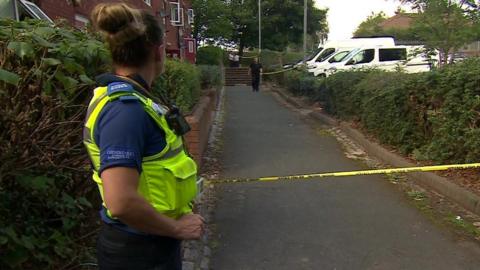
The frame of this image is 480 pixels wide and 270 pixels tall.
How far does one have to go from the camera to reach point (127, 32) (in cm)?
173

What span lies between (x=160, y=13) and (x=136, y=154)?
8.47 metres

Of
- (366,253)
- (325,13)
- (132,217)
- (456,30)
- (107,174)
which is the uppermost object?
(325,13)

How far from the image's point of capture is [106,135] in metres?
1.67

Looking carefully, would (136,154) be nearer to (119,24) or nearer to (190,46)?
(119,24)

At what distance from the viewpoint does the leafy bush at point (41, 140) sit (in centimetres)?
268

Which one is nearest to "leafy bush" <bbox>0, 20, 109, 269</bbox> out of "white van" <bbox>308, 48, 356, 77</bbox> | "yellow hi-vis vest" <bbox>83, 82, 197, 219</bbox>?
"yellow hi-vis vest" <bbox>83, 82, 197, 219</bbox>

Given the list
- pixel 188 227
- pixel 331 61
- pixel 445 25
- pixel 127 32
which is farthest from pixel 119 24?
pixel 331 61

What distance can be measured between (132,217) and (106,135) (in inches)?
11.2

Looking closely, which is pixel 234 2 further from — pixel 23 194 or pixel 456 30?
pixel 23 194

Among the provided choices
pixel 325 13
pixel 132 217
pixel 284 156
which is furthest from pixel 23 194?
pixel 325 13

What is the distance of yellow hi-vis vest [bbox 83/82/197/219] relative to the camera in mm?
1736

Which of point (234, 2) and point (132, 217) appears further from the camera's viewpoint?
point (234, 2)

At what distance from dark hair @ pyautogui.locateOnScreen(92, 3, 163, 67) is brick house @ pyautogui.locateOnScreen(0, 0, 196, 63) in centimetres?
30

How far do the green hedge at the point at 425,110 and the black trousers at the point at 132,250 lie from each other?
477 cm
